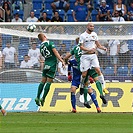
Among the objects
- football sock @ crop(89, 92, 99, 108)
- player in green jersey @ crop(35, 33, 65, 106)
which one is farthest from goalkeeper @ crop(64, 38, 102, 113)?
player in green jersey @ crop(35, 33, 65, 106)

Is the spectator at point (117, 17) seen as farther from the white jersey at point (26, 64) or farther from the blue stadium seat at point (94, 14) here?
the white jersey at point (26, 64)

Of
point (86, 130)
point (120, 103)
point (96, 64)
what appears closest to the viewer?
point (86, 130)

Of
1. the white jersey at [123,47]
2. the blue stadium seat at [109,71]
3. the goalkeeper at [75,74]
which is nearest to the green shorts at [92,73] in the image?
the goalkeeper at [75,74]

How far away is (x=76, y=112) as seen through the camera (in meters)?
21.8

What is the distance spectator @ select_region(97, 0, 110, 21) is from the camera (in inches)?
1118

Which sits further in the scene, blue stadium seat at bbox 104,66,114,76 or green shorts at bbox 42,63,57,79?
blue stadium seat at bbox 104,66,114,76

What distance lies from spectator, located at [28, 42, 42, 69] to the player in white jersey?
2.68 metres

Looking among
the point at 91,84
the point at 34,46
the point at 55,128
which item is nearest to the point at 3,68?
Answer: the point at 34,46

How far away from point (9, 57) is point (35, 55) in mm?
895

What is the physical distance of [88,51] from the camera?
67.4ft

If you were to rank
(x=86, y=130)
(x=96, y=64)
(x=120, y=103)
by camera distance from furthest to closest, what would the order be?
1. (x=120, y=103)
2. (x=96, y=64)
3. (x=86, y=130)

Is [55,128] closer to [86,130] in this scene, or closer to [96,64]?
[86,130]

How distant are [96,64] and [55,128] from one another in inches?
225

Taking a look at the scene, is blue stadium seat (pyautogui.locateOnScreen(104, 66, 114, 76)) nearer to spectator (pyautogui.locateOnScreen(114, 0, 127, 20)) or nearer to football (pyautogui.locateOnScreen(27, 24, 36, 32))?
football (pyautogui.locateOnScreen(27, 24, 36, 32))
